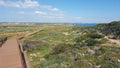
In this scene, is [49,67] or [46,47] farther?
[46,47]

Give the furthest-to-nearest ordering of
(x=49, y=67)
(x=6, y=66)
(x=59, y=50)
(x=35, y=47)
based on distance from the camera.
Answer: (x=35, y=47) → (x=59, y=50) → (x=49, y=67) → (x=6, y=66)

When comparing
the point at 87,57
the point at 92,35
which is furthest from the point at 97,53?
the point at 92,35

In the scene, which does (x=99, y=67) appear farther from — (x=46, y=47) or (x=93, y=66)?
(x=46, y=47)

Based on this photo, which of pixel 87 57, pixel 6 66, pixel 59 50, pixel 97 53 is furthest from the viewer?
pixel 59 50

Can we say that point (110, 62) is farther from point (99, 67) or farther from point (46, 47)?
point (46, 47)

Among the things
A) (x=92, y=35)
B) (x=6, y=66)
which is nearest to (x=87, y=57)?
(x=6, y=66)

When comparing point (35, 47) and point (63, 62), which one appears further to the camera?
point (35, 47)

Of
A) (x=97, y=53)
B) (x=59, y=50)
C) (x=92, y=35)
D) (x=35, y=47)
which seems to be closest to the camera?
(x=97, y=53)
